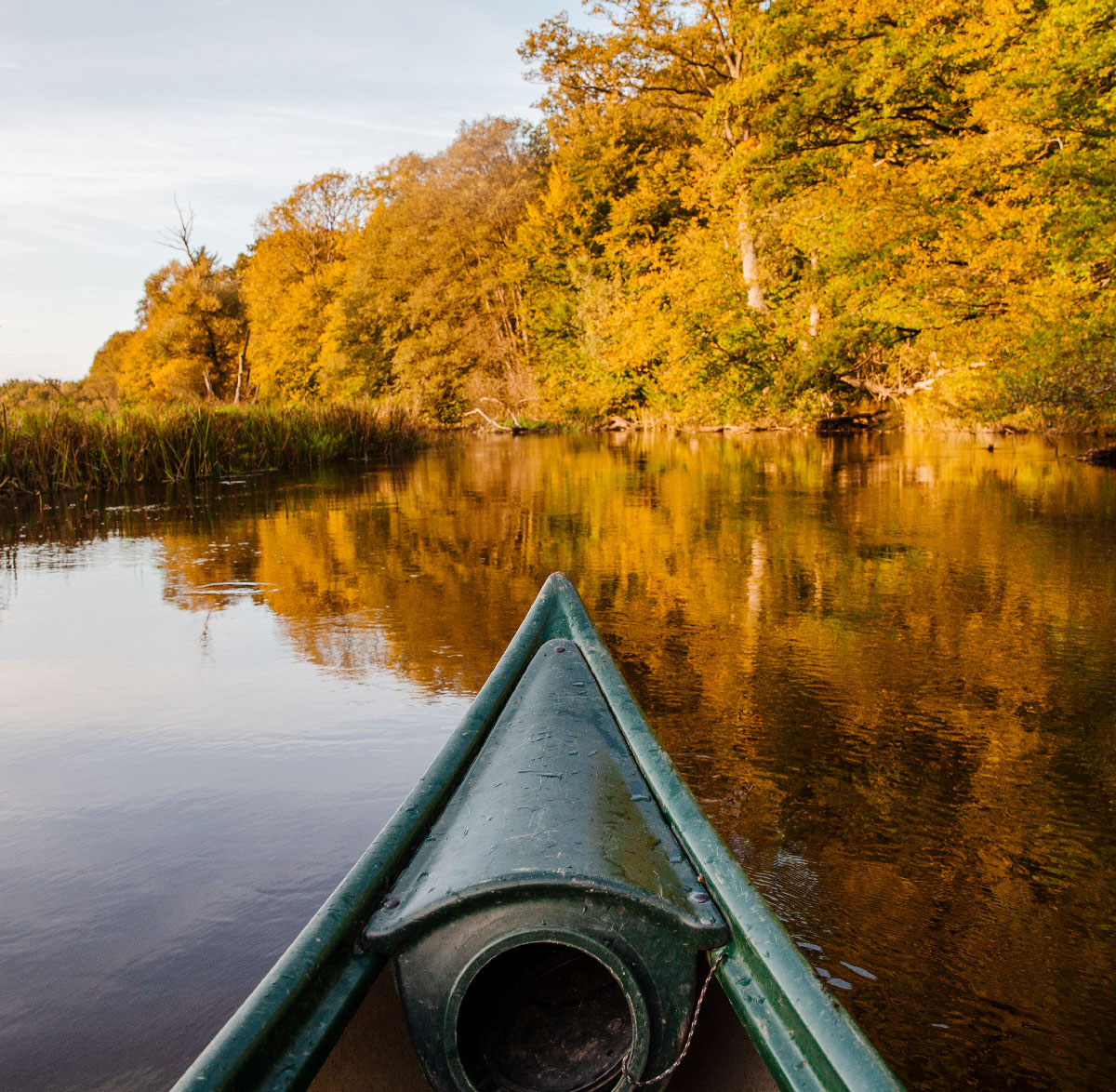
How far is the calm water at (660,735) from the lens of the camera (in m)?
1.97

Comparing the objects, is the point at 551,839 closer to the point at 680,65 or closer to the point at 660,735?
the point at 660,735

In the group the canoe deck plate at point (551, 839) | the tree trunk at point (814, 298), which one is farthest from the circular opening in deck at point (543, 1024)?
the tree trunk at point (814, 298)

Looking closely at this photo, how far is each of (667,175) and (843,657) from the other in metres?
27.5

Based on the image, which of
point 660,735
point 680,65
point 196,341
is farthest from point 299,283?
point 660,735

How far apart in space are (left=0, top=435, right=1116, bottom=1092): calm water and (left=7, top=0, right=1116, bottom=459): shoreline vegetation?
7.68m

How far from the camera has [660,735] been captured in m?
3.39

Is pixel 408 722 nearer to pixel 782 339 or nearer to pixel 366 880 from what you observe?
pixel 366 880

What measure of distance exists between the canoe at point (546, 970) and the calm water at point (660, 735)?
0.57 meters

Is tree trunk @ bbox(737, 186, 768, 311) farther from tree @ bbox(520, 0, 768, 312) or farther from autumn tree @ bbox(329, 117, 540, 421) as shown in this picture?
autumn tree @ bbox(329, 117, 540, 421)

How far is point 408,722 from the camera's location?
3662mm

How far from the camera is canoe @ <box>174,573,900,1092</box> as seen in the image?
1.21 meters

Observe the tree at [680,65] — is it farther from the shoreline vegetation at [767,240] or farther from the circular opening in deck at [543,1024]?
the circular opening in deck at [543,1024]

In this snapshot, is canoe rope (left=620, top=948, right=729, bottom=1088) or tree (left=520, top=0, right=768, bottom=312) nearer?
canoe rope (left=620, top=948, right=729, bottom=1088)

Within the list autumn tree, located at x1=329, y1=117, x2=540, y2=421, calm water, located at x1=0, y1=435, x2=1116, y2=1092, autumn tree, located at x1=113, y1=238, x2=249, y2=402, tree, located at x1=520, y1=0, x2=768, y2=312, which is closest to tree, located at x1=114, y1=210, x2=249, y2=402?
autumn tree, located at x1=113, y1=238, x2=249, y2=402
